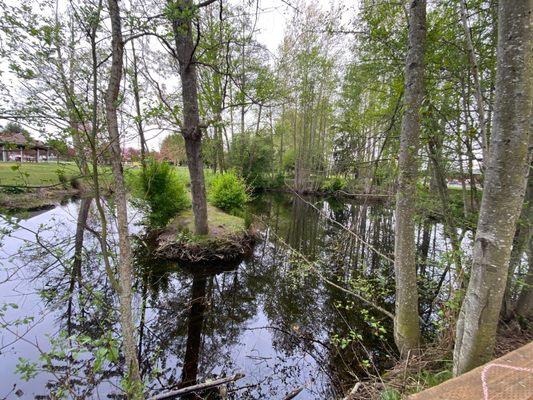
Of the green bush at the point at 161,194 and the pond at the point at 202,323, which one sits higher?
the green bush at the point at 161,194

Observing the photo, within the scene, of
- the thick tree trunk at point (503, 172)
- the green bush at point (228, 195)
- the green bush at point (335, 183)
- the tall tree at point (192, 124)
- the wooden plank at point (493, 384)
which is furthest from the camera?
the green bush at point (228, 195)

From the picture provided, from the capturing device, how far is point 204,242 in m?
5.45

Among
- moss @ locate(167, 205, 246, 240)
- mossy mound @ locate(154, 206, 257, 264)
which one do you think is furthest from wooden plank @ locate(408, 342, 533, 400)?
moss @ locate(167, 205, 246, 240)

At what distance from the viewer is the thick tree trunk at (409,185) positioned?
202 centimetres

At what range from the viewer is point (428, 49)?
257cm

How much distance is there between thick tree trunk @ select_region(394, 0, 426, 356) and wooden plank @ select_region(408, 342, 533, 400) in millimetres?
1104

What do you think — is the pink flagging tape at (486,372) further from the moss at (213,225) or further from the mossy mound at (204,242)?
the moss at (213,225)

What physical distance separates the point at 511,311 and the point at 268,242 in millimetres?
5507

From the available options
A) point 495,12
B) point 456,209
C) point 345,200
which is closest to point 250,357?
point 456,209

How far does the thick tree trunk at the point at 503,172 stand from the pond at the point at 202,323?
4.37ft

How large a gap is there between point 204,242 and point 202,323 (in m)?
2.17

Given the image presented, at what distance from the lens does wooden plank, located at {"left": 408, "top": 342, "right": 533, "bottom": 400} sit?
0.98m

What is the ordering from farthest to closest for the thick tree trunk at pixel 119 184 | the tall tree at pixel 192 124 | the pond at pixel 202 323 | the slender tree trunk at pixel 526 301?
the tall tree at pixel 192 124 → the slender tree trunk at pixel 526 301 → the pond at pixel 202 323 → the thick tree trunk at pixel 119 184

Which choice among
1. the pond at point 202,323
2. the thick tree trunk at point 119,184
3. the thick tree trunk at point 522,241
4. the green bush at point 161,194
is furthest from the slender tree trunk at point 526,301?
the green bush at point 161,194
